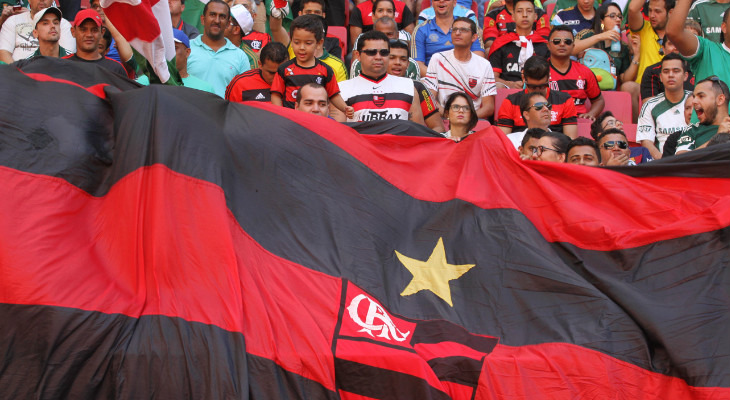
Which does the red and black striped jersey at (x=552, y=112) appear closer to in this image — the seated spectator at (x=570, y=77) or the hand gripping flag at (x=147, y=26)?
the seated spectator at (x=570, y=77)

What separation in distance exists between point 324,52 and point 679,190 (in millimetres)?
4779

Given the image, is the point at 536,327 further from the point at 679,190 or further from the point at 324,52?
the point at 324,52

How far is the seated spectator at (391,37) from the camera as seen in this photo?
8.06m

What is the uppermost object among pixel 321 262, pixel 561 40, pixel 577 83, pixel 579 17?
pixel 579 17

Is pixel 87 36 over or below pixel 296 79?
over

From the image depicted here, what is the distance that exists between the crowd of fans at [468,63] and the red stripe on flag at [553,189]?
43.6 inches

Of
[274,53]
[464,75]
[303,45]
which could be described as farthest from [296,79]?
[464,75]

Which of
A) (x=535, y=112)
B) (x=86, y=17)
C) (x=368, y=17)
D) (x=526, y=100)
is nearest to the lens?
(x=86, y=17)

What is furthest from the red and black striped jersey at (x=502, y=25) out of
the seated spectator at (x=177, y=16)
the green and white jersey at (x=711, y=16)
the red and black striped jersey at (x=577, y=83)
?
the seated spectator at (x=177, y=16)

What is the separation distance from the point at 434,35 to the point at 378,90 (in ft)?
8.52

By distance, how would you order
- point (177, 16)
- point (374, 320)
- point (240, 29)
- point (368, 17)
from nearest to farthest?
point (374, 320) < point (177, 16) < point (240, 29) < point (368, 17)

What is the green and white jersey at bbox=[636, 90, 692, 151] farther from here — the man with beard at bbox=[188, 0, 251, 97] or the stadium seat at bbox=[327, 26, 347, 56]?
the man with beard at bbox=[188, 0, 251, 97]

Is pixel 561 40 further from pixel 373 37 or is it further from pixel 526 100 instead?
pixel 373 37

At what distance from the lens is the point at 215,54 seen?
8156 millimetres
